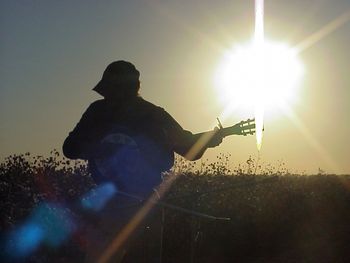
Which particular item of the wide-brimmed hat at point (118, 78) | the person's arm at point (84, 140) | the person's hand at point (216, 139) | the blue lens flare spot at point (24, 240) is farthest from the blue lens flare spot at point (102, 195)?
the blue lens flare spot at point (24, 240)

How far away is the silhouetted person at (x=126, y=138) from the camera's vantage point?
4.73 metres

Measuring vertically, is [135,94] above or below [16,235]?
below

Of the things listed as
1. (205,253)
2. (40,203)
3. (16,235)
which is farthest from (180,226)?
(16,235)

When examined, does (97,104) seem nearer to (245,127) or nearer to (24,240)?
(245,127)

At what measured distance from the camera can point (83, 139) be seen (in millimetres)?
4883

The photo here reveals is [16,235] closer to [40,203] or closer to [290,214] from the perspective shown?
[40,203]

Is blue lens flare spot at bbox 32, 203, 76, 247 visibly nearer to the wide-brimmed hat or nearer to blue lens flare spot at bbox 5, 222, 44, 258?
blue lens flare spot at bbox 5, 222, 44, 258

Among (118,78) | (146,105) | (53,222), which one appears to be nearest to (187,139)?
(146,105)

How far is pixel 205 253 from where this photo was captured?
11.6 m

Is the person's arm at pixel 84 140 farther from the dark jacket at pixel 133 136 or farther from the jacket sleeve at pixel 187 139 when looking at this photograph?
the jacket sleeve at pixel 187 139

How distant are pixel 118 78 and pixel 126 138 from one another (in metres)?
0.47

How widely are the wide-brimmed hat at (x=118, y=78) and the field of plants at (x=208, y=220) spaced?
105 inches

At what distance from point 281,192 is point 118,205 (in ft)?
35.3

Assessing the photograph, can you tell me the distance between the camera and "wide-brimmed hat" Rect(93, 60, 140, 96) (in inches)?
193
